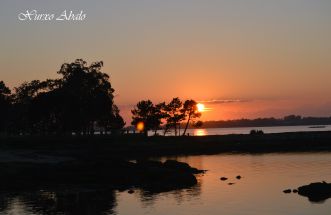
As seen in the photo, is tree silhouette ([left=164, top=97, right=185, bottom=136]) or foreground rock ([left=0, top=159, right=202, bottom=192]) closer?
foreground rock ([left=0, top=159, right=202, bottom=192])

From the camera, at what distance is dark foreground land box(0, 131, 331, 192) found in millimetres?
62562

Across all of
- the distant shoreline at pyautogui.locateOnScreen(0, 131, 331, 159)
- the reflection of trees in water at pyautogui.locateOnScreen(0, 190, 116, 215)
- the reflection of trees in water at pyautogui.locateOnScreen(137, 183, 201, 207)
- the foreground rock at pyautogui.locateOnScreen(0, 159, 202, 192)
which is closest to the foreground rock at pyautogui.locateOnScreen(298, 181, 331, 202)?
the reflection of trees in water at pyautogui.locateOnScreen(137, 183, 201, 207)

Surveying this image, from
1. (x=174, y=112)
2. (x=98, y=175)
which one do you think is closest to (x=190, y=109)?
(x=174, y=112)

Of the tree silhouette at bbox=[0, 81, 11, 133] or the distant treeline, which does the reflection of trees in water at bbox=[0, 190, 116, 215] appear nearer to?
the distant treeline

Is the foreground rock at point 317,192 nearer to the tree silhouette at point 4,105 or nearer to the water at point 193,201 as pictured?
the water at point 193,201

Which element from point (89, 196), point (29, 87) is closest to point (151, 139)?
point (29, 87)

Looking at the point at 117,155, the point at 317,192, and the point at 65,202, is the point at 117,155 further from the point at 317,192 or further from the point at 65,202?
the point at 317,192

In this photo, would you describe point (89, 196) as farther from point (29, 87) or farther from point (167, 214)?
point (29, 87)

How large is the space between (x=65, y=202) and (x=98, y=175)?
14.4 metres

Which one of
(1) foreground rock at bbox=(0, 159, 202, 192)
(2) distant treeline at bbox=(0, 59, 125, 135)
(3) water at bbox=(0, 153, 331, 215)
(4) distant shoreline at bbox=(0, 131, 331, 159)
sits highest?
(2) distant treeline at bbox=(0, 59, 125, 135)

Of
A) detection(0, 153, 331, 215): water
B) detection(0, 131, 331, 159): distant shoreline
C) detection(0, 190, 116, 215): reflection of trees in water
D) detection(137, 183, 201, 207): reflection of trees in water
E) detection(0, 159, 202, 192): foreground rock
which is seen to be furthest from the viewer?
detection(0, 131, 331, 159): distant shoreline

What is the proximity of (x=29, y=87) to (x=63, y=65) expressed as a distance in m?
24.3

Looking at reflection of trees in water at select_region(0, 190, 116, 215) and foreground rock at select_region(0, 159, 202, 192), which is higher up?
foreground rock at select_region(0, 159, 202, 192)

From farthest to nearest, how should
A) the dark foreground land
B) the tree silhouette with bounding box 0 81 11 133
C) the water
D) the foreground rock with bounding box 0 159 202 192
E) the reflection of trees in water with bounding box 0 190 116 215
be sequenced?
the tree silhouette with bounding box 0 81 11 133, the dark foreground land, the foreground rock with bounding box 0 159 202 192, the reflection of trees in water with bounding box 0 190 116 215, the water
